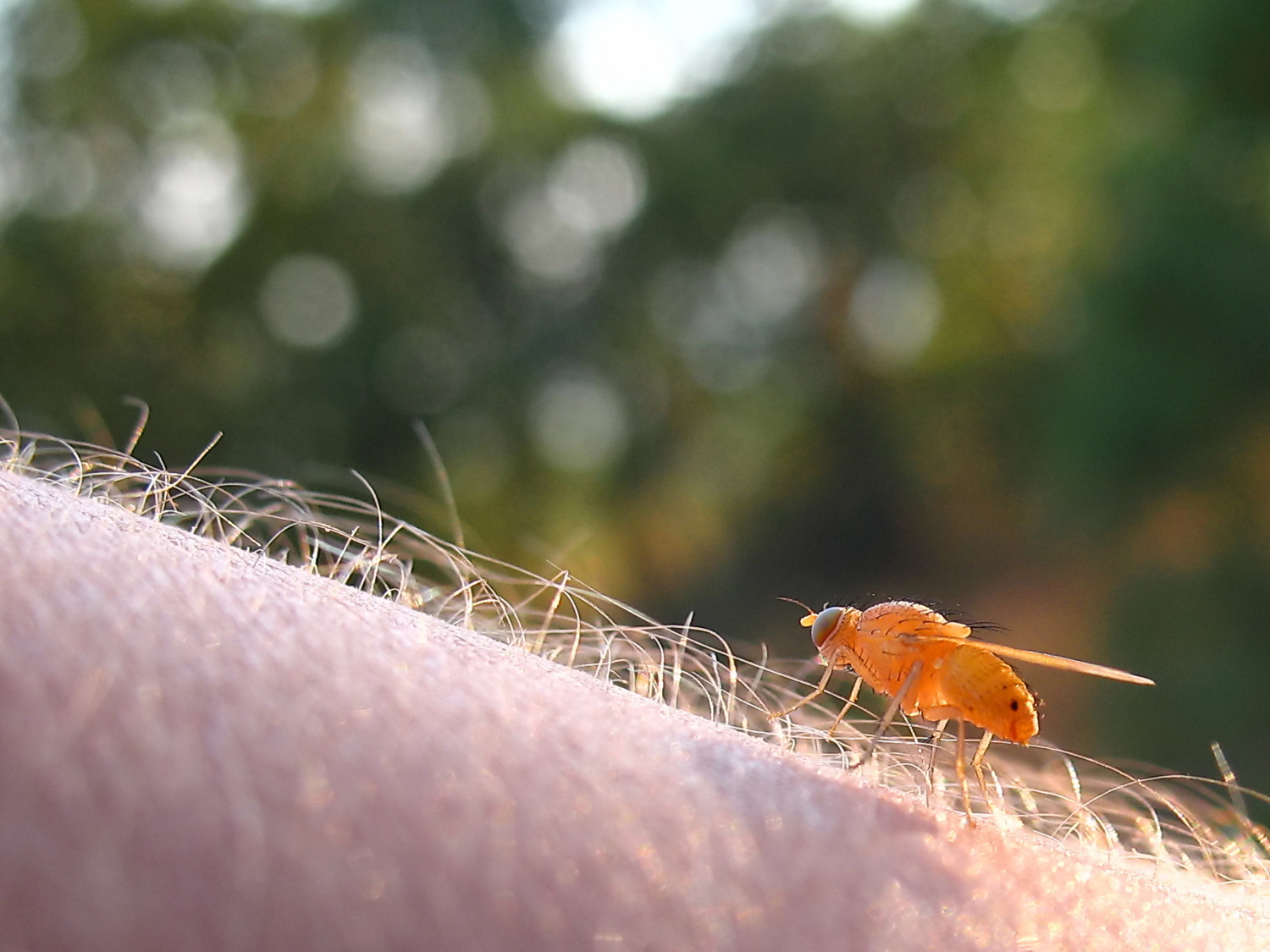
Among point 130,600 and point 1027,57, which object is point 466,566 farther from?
point 1027,57

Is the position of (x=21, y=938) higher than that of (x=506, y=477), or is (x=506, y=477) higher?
(x=506, y=477)

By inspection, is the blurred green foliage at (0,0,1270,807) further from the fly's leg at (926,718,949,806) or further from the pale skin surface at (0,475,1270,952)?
the pale skin surface at (0,475,1270,952)


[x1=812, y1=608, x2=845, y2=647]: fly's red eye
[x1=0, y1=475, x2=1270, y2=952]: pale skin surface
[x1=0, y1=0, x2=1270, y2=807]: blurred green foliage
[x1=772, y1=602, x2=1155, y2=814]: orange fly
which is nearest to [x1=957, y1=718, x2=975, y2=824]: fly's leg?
[x1=772, y1=602, x2=1155, y2=814]: orange fly

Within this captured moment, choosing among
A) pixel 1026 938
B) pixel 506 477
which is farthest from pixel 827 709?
pixel 506 477

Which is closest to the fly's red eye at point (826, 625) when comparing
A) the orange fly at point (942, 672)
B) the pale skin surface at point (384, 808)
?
the orange fly at point (942, 672)

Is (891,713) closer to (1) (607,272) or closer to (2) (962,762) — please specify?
(2) (962,762)
